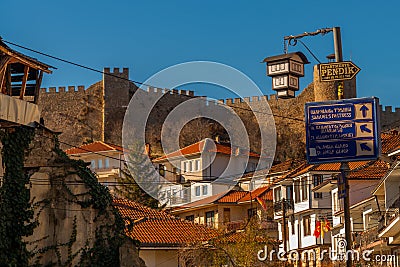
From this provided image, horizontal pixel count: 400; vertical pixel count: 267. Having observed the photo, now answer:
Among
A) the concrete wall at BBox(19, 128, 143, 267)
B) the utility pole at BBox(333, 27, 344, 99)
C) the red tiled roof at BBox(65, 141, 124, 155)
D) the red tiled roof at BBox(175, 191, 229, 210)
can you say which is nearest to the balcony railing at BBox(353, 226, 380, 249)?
the concrete wall at BBox(19, 128, 143, 267)

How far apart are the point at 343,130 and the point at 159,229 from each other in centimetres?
1918

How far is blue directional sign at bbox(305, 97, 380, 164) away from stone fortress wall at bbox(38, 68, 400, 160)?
7908cm

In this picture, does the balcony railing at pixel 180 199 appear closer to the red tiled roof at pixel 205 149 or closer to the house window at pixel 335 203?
the red tiled roof at pixel 205 149

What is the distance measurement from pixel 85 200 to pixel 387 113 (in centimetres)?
7866

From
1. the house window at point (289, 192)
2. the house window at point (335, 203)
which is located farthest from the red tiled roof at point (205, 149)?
the house window at point (335, 203)

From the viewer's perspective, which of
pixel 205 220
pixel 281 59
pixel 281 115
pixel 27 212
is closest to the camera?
pixel 281 59

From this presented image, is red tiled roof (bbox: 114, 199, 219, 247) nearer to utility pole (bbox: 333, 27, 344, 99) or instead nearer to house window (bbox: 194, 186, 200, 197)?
utility pole (bbox: 333, 27, 344, 99)

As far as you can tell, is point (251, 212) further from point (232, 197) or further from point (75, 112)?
point (75, 112)

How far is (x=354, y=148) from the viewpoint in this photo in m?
23.9

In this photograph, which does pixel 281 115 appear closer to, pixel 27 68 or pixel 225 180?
pixel 225 180

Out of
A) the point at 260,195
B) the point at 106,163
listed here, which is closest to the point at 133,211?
the point at 260,195

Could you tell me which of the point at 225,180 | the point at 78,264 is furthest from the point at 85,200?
the point at 225,180

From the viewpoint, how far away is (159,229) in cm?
4197

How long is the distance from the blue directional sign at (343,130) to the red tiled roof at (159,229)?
16.9 m
